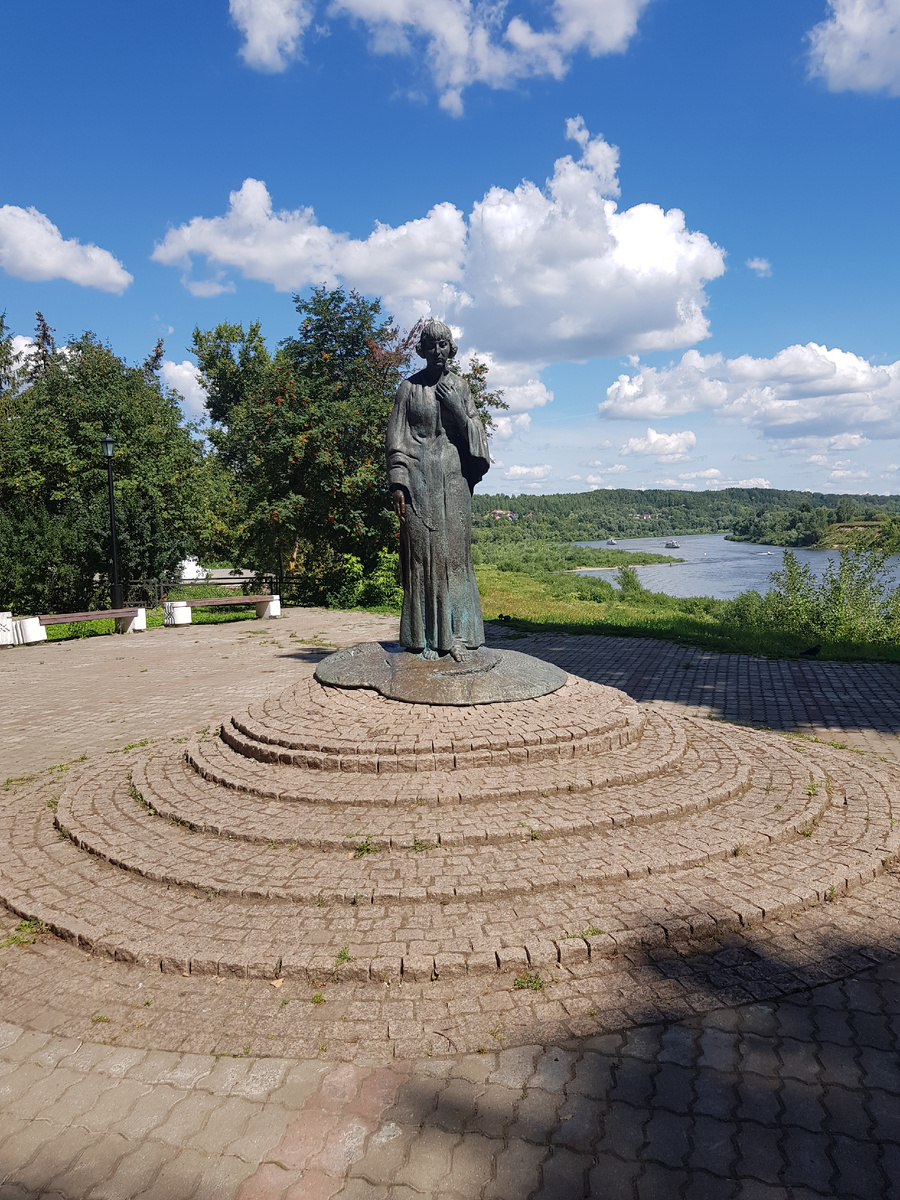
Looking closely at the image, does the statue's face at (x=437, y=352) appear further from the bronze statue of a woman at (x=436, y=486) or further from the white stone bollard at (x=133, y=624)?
the white stone bollard at (x=133, y=624)

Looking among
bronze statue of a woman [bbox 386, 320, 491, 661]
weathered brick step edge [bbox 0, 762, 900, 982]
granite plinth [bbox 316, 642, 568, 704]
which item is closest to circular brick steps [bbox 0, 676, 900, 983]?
weathered brick step edge [bbox 0, 762, 900, 982]

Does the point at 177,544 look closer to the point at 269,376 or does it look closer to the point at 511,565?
the point at 269,376

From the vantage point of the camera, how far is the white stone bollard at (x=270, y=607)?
16.9m

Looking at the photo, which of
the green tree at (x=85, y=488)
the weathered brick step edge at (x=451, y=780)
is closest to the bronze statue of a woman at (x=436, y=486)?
the weathered brick step edge at (x=451, y=780)

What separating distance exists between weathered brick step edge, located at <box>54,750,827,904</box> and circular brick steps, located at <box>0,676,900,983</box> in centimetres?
1

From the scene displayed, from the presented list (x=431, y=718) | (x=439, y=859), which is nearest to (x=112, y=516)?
(x=431, y=718)

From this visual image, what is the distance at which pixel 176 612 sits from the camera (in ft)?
52.3

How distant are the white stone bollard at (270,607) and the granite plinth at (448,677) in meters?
10.9

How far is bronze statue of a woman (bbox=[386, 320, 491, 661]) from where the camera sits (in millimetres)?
5773

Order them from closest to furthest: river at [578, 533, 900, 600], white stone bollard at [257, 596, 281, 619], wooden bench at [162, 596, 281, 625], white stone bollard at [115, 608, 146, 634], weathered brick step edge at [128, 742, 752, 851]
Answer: weathered brick step edge at [128, 742, 752, 851]
white stone bollard at [115, 608, 146, 634]
wooden bench at [162, 596, 281, 625]
white stone bollard at [257, 596, 281, 619]
river at [578, 533, 900, 600]

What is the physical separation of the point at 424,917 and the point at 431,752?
1.60m

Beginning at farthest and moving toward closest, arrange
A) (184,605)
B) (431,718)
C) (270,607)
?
(270,607), (184,605), (431,718)

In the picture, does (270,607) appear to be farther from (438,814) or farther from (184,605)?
(438,814)

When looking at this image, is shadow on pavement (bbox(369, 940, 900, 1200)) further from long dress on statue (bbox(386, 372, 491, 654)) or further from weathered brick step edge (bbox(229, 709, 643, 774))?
long dress on statue (bbox(386, 372, 491, 654))
